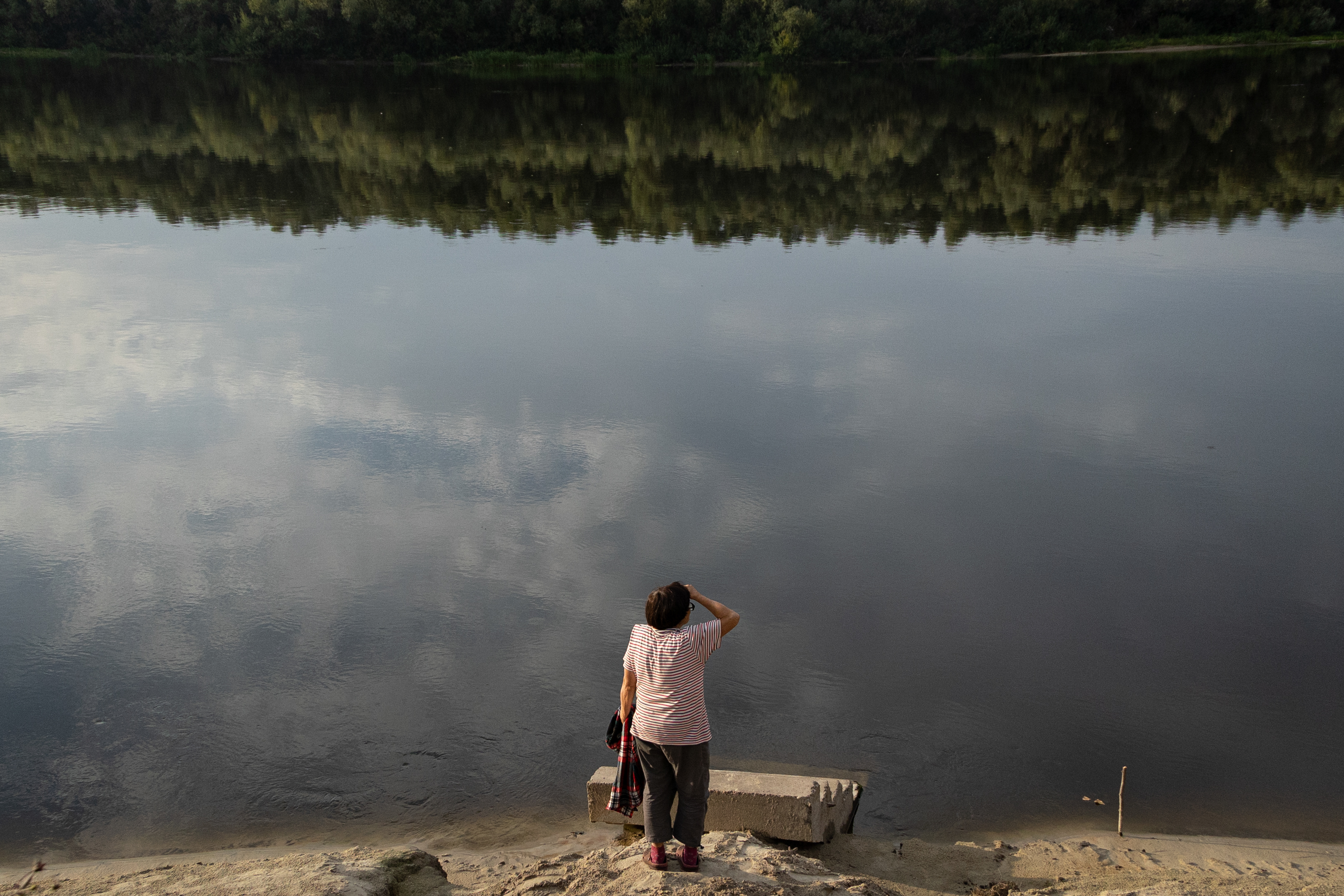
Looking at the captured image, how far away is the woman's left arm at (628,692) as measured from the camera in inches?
187

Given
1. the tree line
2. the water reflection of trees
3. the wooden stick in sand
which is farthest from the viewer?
the tree line

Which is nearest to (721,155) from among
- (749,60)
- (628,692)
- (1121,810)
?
(1121,810)

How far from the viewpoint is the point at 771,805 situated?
17.0 ft

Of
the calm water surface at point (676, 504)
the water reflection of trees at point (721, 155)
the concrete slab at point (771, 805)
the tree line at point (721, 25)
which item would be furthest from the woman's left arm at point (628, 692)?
the tree line at point (721, 25)

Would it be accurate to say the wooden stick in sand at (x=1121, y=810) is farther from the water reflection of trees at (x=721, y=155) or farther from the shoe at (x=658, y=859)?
the water reflection of trees at (x=721, y=155)

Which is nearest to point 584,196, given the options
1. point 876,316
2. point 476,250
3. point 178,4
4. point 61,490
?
point 476,250

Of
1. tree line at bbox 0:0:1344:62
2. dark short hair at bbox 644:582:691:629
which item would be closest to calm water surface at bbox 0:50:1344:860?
dark short hair at bbox 644:582:691:629

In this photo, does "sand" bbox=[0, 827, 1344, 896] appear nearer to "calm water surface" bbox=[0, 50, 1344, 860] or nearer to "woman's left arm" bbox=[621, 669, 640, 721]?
"calm water surface" bbox=[0, 50, 1344, 860]

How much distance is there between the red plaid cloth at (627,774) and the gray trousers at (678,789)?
0.37 ft

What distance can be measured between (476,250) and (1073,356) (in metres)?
10.2

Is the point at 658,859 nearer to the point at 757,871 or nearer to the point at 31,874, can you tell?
the point at 757,871

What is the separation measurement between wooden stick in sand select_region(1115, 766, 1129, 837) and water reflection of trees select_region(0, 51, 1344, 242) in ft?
45.0

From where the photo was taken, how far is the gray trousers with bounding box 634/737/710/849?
4699 mm

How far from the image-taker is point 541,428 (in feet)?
34.1
